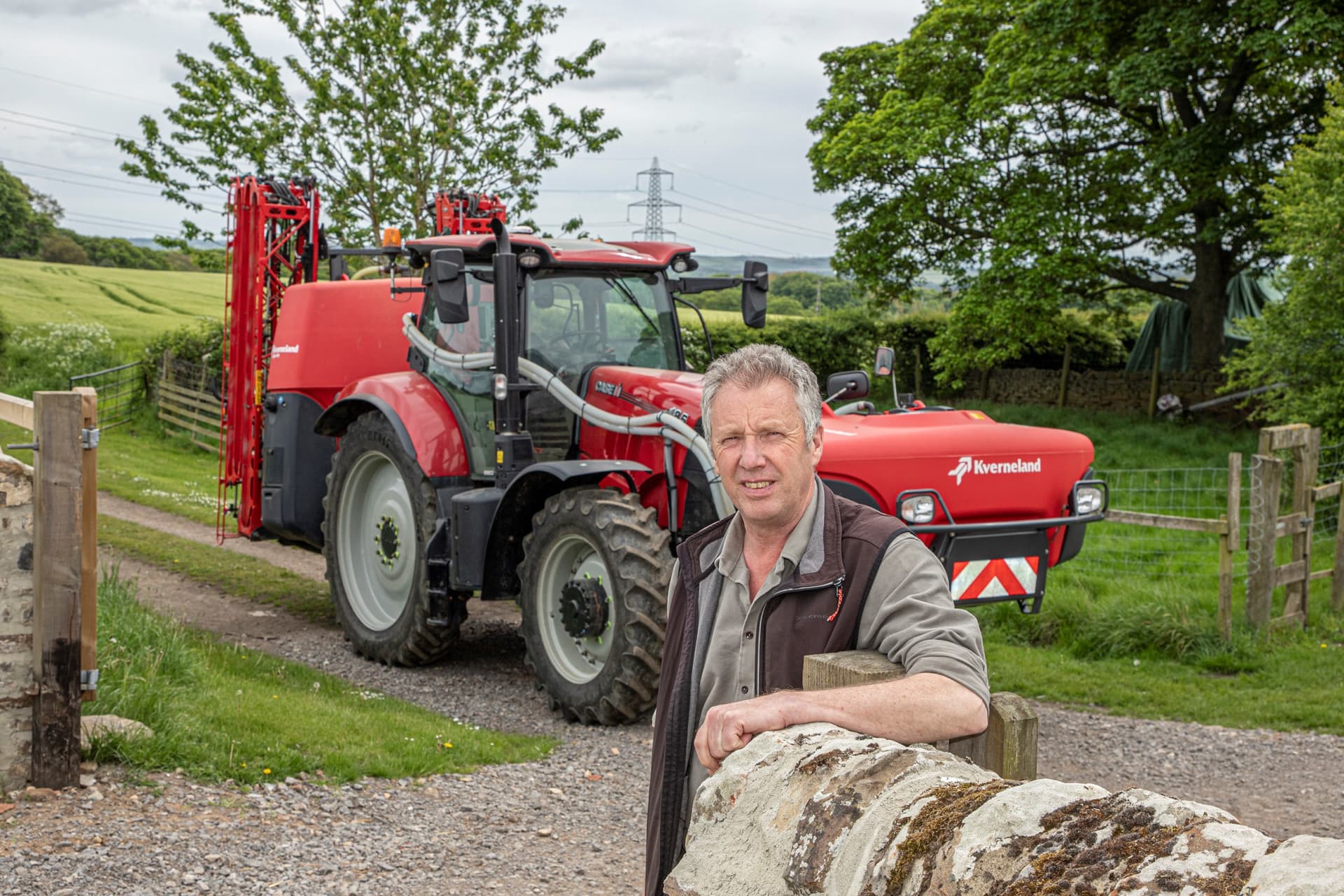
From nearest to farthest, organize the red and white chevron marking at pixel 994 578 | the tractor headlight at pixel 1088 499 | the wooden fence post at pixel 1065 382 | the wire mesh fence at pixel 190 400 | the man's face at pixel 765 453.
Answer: the man's face at pixel 765 453 < the red and white chevron marking at pixel 994 578 < the tractor headlight at pixel 1088 499 < the wire mesh fence at pixel 190 400 < the wooden fence post at pixel 1065 382

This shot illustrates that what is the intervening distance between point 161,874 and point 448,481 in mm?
3597

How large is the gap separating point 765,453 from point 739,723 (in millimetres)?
593

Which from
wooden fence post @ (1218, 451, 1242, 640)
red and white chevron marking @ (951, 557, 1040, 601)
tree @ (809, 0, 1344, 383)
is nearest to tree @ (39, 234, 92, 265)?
tree @ (809, 0, 1344, 383)

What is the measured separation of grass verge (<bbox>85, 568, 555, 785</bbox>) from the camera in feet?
17.4

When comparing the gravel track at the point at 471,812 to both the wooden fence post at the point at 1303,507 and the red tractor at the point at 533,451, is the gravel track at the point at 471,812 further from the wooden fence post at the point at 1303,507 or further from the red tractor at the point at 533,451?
the wooden fence post at the point at 1303,507

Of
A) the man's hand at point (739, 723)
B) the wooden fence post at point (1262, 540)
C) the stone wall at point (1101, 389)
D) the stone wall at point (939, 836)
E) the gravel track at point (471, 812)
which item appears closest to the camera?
the stone wall at point (939, 836)

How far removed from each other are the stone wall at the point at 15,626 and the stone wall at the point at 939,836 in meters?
3.99

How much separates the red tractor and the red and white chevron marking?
0.03 ft

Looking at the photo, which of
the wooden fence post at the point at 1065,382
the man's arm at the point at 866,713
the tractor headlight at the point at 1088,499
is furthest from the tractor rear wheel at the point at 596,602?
the wooden fence post at the point at 1065,382

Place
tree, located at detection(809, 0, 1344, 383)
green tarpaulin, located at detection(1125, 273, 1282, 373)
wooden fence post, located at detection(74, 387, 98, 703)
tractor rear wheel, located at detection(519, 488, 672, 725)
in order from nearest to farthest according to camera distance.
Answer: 1. wooden fence post, located at detection(74, 387, 98, 703)
2. tractor rear wheel, located at detection(519, 488, 672, 725)
3. tree, located at detection(809, 0, 1344, 383)
4. green tarpaulin, located at detection(1125, 273, 1282, 373)

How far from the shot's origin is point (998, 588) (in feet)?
22.2

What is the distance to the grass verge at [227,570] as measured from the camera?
9.93 m

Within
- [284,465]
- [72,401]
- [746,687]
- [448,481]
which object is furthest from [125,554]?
[746,687]

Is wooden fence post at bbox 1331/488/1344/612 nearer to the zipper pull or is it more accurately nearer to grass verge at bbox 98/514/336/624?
grass verge at bbox 98/514/336/624
